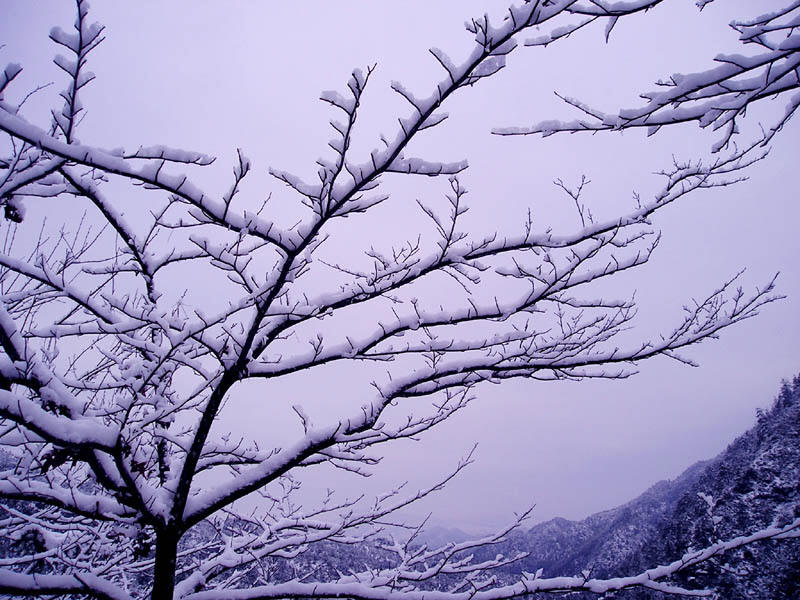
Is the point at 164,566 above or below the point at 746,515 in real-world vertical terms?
above

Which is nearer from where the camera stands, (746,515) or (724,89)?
(724,89)

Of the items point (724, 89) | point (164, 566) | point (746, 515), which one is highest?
point (724, 89)

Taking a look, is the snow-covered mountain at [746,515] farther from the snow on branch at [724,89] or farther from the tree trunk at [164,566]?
the snow on branch at [724,89]

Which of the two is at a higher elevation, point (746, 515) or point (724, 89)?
point (724, 89)

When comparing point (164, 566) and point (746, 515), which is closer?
point (164, 566)

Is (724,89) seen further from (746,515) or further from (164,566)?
(746,515)

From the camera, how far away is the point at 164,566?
2.49 m

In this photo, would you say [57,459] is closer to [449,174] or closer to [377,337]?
[377,337]

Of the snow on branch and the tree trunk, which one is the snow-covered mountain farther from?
the snow on branch

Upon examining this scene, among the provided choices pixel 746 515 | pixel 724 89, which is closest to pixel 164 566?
pixel 724 89

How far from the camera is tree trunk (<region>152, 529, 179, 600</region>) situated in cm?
247

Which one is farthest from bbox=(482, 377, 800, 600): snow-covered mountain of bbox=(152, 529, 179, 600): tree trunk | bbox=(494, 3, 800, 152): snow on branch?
bbox=(494, 3, 800, 152): snow on branch

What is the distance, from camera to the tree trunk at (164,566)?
2467mm

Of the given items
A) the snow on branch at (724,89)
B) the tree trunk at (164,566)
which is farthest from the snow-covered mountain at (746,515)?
the snow on branch at (724,89)
